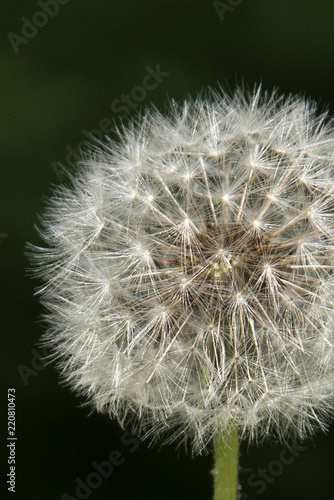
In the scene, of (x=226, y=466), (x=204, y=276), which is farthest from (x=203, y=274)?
(x=226, y=466)

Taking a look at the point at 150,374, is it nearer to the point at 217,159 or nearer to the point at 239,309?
the point at 239,309

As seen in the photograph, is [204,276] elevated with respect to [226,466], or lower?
elevated

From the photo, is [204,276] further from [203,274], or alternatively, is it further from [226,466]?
[226,466]

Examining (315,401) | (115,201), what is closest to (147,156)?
(115,201)

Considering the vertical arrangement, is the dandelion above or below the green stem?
above

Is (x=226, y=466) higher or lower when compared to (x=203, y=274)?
lower
